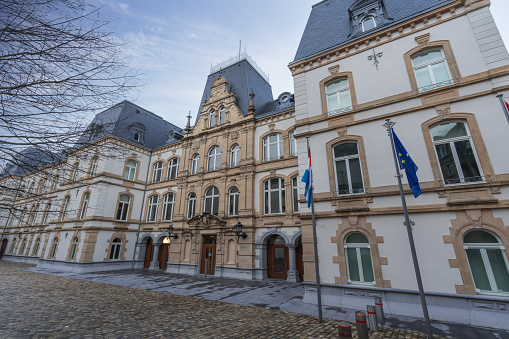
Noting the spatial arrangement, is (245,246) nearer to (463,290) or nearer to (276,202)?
(276,202)

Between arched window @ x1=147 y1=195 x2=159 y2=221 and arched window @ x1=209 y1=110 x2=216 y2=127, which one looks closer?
arched window @ x1=209 y1=110 x2=216 y2=127

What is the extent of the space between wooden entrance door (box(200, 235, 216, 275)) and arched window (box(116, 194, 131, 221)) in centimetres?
956

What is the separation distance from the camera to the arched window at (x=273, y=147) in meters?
18.0

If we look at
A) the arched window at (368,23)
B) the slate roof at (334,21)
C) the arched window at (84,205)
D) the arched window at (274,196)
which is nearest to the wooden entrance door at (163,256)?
the arched window at (84,205)

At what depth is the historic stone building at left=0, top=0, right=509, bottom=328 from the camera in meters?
7.40

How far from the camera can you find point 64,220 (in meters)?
22.6

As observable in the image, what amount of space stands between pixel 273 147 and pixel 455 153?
1158 cm

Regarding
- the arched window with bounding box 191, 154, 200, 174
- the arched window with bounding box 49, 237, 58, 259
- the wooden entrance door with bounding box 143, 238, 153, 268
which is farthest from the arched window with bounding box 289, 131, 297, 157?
the arched window with bounding box 49, 237, 58, 259

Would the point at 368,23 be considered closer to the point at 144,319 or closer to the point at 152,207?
the point at 144,319

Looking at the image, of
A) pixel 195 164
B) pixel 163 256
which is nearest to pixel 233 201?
pixel 195 164

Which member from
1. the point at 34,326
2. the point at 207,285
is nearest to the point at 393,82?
the point at 207,285

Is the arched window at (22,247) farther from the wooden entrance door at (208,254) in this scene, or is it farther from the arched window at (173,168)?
the wooden entrance door at (208,254)

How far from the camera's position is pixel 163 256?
21859mm

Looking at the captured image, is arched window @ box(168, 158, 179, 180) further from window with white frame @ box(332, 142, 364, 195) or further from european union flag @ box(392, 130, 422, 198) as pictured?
european union flag @ box(392, 130, 422, 198)
